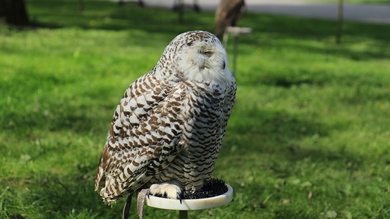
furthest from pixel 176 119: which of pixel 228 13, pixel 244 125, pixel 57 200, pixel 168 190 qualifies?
pixel 228 13

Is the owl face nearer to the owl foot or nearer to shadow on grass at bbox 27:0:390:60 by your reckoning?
the owl foot

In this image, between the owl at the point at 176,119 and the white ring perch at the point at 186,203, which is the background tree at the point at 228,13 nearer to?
the owl at the point at 176,119

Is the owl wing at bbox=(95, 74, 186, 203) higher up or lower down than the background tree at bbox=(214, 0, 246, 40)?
higher up

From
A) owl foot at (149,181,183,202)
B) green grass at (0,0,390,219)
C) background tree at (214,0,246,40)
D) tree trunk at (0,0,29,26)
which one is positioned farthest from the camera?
tree trunk at (0,0,29,26)

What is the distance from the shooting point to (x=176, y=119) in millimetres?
2635

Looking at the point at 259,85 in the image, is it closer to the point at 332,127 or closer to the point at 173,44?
the point at 332,127

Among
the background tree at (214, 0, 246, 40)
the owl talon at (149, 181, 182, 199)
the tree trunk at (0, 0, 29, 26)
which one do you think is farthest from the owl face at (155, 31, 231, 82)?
the tree trunk at (0, 0, 29, 26)

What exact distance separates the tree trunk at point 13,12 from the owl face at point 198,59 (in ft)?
33.2

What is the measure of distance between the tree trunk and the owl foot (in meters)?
10.1

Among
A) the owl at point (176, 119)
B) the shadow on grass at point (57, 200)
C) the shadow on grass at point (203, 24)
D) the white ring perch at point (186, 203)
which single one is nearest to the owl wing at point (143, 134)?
the owl at point (176, 119)

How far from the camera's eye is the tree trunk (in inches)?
472

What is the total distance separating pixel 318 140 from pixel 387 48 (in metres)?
7.57

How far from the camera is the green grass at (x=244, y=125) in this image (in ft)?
14.3

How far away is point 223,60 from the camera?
106 inches
